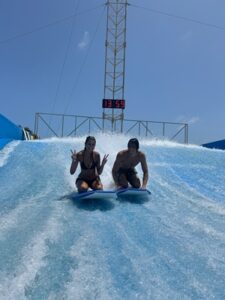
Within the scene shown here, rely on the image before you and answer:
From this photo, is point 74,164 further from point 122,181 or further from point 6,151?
point 6,151

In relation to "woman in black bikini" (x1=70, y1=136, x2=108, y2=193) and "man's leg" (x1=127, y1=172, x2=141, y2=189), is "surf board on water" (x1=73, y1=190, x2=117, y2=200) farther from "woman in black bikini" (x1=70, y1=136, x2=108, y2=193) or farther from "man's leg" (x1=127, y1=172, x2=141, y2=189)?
"man's leg" (x1=127, y1=172, x2=141, y2=189)

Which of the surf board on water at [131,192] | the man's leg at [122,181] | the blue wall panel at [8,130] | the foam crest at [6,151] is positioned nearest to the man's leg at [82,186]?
the surf board on water at [131,192]

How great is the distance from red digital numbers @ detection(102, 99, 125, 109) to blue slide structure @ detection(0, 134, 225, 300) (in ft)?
58.9

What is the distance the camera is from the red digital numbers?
968 inches

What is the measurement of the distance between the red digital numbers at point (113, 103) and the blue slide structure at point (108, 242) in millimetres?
17944

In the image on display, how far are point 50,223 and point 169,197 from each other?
2.40 meters

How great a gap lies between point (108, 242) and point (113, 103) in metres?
21.3

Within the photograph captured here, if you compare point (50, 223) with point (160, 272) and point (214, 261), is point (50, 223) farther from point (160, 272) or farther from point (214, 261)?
point (214, 261)

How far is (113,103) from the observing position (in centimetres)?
2469

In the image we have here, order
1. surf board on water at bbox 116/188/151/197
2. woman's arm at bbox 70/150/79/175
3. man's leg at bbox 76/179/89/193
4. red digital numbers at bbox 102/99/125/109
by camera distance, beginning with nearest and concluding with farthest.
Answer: man's leg at bbox 76/179/89/193 → surf board on water at bbox 116/188/151/197 → woman's arm at bbox 70/150/79/175 → red digital numbers at bbox 102/99/125/109

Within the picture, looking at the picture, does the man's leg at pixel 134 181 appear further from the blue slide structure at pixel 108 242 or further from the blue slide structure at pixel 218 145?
the blue slide structure at pixel 218 145

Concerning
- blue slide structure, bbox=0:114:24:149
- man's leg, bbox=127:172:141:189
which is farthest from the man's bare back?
blue slide structure, bbox=0:114:24:149

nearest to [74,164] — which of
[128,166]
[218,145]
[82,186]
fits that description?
[82,186]

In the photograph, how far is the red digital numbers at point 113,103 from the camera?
2458 cm
